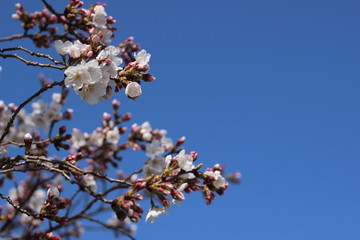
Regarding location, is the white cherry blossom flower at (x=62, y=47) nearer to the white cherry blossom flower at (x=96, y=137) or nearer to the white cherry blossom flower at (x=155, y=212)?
the white cherry blossom flower at (x=155, y=212)

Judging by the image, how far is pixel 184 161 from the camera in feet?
8.73

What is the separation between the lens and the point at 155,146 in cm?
415

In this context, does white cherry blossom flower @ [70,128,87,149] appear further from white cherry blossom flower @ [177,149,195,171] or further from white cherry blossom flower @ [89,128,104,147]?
white cherry blossom flower @ [177,149,195,171]

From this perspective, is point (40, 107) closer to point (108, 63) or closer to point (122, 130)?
point (122, 130)

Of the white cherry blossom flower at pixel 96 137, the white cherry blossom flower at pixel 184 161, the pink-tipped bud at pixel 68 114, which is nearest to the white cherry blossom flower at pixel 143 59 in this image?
the white cherry blossom flower at pixel 184 161

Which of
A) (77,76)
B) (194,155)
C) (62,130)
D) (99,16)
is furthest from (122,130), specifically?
(77,76)

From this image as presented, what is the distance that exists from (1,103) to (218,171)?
11.4ft

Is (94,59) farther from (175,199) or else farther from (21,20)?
(21,20)

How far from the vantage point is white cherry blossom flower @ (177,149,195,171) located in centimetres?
264

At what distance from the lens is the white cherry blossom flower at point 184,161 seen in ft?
8.65

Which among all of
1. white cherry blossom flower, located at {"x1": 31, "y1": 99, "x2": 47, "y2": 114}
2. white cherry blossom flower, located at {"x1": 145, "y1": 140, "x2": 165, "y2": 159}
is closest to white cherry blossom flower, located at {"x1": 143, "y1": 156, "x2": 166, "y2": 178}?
white cherry blossom flower, located at {"x1": 145, "y1": 140, "x2": 165, "y2": 159}

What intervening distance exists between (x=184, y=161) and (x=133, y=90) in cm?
61

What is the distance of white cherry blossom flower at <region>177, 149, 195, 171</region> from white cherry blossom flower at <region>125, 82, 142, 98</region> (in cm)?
53

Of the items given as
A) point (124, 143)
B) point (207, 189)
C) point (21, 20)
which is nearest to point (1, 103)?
point (21, 20)
